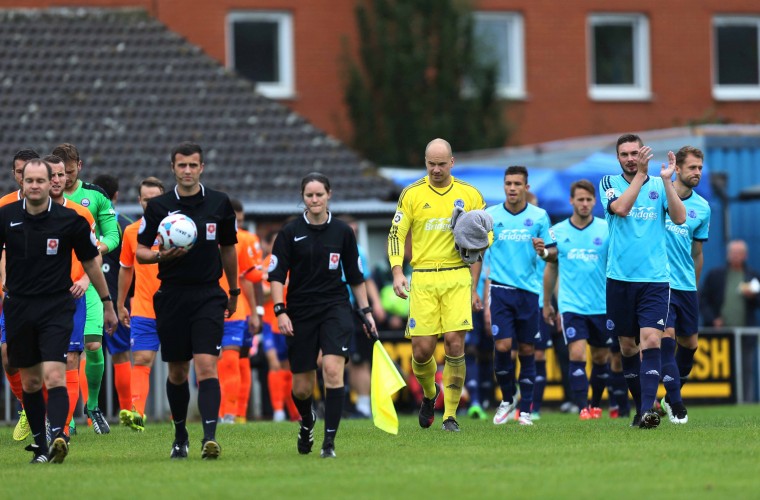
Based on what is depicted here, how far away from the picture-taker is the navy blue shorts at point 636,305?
1372cm

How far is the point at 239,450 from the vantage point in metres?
Answer: 12.9

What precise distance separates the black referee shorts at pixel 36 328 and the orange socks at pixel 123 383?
441 cm

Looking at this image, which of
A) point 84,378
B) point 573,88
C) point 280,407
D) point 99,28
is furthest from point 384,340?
point 573,88

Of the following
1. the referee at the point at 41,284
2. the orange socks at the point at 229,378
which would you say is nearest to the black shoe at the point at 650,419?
the referee at the point at 41,284

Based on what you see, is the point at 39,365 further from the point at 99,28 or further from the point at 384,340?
the point at 99,28

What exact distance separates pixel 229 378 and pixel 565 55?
18984mm

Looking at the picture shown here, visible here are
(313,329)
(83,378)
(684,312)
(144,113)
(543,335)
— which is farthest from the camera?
(144,113)

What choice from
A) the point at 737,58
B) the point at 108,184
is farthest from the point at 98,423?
the point at 737,58

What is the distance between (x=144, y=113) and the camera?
27156 mm

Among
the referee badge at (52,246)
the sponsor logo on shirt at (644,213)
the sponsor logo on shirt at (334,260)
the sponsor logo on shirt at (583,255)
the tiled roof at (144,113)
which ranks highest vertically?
the tiled roof at (144,113)

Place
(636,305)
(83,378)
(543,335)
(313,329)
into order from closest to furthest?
(313,329)
(636,305)
(83,378)
(543,335)

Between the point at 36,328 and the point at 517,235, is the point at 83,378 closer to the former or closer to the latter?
the point at 36,328

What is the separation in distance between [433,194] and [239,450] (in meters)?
3.09

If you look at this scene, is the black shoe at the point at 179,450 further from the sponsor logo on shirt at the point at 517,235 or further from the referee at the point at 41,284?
the sponsor logo on shirt at the point at 517,235
